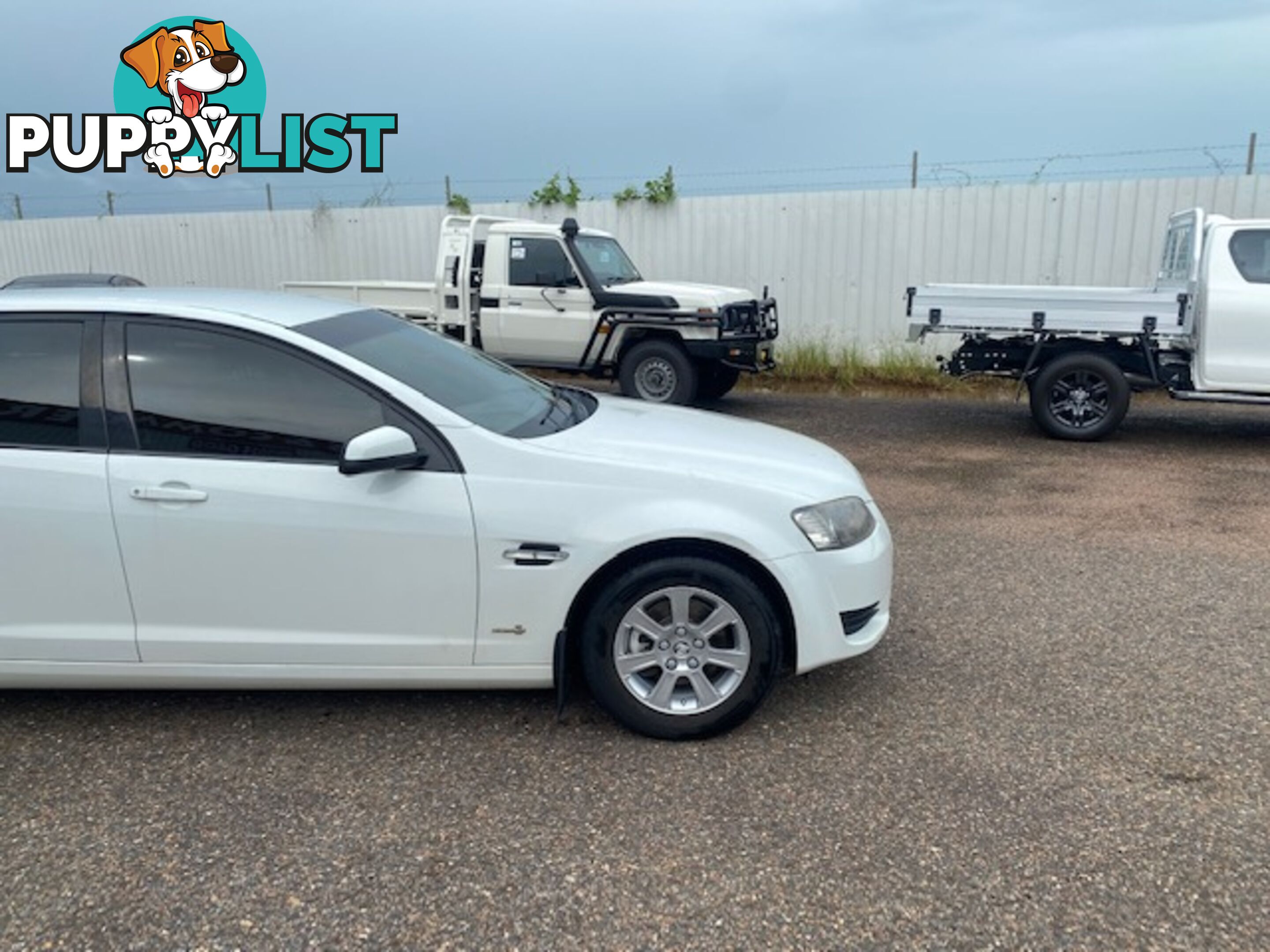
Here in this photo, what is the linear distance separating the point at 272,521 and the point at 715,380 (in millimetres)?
8278

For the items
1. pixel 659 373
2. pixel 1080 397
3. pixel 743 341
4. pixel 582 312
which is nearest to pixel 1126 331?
pixel 1080 397

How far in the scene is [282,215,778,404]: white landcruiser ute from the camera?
10273 millimetres

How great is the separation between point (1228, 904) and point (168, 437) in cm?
344

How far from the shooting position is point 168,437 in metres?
3.30

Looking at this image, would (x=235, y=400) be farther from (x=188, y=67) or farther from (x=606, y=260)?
(x=188, y=67)

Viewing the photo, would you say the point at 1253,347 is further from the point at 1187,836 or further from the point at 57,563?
the point at 57,563

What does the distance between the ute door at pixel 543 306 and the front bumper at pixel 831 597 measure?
7.40m

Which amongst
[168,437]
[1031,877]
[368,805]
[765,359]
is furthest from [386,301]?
[1031,877]

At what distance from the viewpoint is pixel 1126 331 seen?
833 centimetres

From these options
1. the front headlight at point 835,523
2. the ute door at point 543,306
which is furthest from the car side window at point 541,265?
the front headlight at point 835,523

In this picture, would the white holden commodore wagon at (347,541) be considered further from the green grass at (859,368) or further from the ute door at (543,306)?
the green grass at (859,368)

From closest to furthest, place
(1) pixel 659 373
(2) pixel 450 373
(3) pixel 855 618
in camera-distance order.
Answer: (3) pixel 855 618 < (2) pixel 450 373 < (1) pixel 659 373

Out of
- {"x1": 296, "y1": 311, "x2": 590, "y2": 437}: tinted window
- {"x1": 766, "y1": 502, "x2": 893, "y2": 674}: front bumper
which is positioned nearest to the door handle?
{"x1": 296, "y1": 311, "x2": 590, "y2": 437}: tinted window

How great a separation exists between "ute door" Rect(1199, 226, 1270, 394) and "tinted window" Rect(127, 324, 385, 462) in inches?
295
